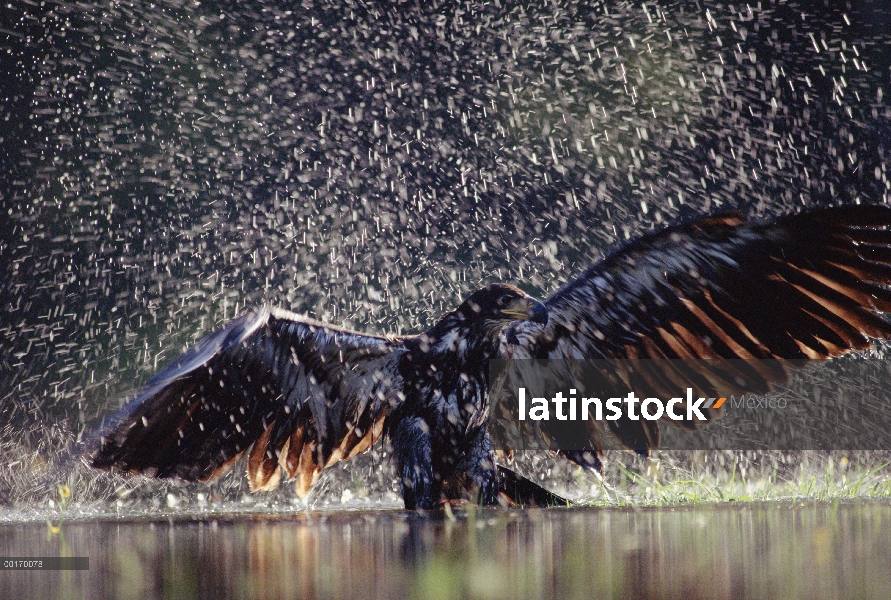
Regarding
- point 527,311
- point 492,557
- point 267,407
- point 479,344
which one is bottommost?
point 492,557

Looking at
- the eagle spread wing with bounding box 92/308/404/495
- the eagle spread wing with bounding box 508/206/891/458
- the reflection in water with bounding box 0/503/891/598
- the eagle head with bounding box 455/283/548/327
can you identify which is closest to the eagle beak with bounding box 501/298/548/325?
the eagle head with bounding box 455/283/548/327

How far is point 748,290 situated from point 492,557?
6.04 ft

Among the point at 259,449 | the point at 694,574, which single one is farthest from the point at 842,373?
the point at 694,574

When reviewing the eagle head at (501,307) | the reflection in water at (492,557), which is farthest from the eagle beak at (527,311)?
the reflection in water at (492,557)

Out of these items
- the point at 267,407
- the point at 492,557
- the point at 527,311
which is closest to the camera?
the point at 492,557

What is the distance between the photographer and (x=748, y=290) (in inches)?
102

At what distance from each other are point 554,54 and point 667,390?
4.13 meters

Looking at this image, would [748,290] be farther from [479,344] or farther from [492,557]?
[492,557]

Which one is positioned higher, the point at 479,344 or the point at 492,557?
the point at 479,344

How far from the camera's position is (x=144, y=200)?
17.7 feet

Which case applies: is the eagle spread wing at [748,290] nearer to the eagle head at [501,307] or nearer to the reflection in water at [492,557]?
the eagle head at [501,307]

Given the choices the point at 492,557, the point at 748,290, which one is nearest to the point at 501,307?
the point at 748,290

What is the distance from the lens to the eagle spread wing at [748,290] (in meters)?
2.52

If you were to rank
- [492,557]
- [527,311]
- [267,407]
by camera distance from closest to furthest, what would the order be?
[492,557], [527,311], [267,407]
